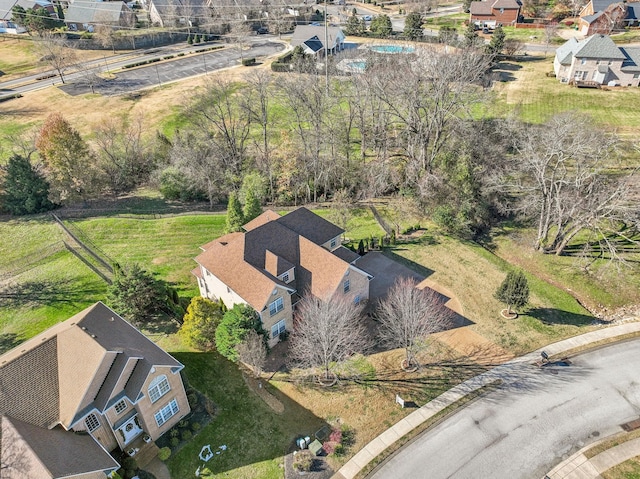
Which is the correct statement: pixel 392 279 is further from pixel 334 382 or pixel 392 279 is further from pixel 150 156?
pixel 150 156

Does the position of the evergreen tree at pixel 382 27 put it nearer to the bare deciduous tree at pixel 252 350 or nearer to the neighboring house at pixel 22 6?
the neighboring house at pixel 22 6

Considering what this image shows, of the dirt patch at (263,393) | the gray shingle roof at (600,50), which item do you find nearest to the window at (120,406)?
the dirt patch at (263,393)

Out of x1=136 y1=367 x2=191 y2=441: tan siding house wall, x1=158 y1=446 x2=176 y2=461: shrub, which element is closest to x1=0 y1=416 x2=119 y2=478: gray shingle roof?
x1=136 y1=367 x2=191 y2=441: tan siding house wall

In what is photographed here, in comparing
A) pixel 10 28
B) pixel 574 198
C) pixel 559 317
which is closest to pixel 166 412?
pixel 559 317

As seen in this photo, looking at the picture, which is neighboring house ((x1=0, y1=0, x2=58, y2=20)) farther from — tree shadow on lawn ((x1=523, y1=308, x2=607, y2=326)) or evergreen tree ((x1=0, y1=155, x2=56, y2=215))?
tree shadow on lawn ((x1=523, y1=308, x2=607, y2=326))

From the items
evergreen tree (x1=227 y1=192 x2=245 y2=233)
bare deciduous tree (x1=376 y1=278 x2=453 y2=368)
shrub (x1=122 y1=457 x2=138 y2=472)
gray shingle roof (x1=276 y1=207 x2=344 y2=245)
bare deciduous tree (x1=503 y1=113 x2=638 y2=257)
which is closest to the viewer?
shrub (x1=122 y1=457 x2=138 y2=472)

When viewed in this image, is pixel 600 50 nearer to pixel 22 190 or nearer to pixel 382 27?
pixel 382 27
